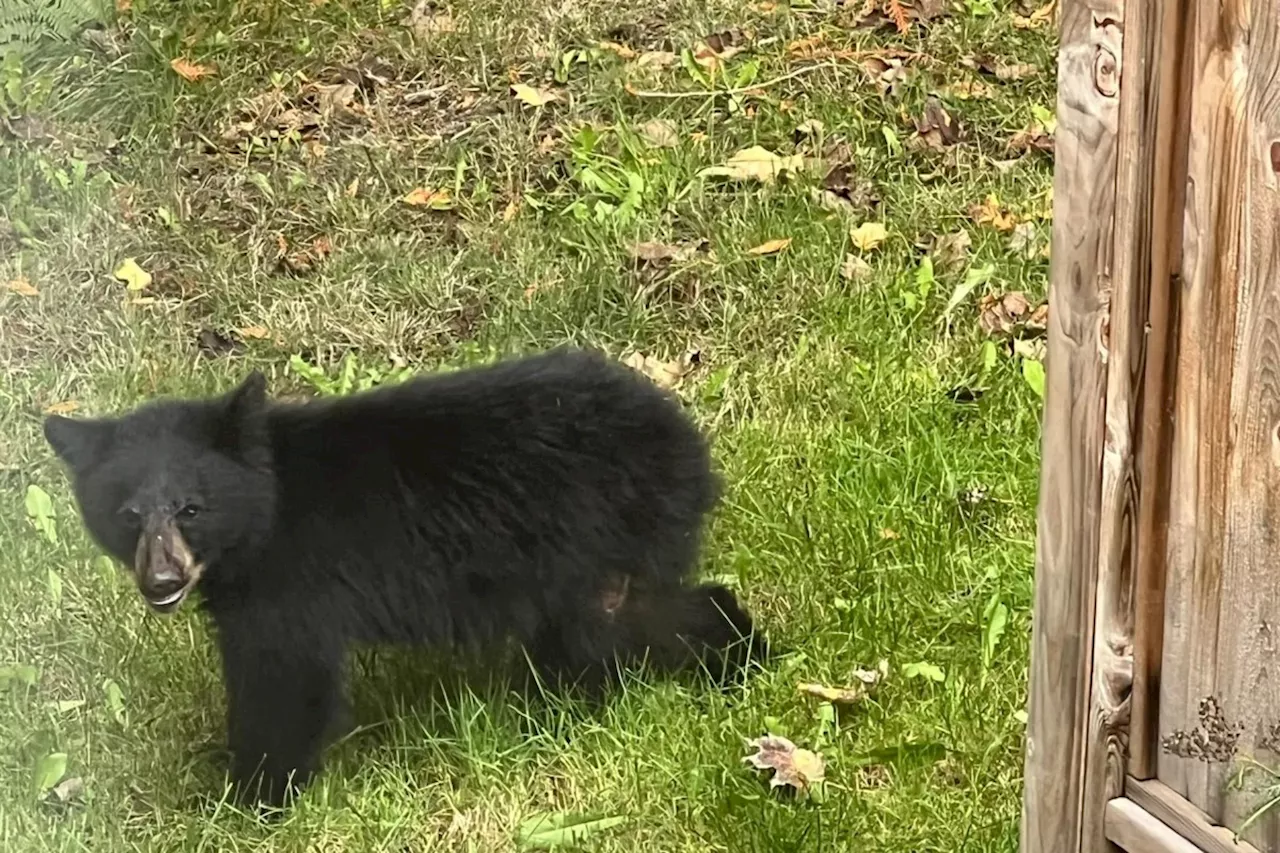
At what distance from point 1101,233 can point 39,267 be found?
63.6 inches

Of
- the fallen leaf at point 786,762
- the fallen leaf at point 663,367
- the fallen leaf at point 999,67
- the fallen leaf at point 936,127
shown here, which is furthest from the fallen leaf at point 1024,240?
the fallen leaf at point 786,762

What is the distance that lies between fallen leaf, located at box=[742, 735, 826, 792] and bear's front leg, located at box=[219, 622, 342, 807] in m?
0.70

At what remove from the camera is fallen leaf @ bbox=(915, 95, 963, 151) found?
404cm

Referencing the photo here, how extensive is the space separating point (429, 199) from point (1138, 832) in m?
1.88

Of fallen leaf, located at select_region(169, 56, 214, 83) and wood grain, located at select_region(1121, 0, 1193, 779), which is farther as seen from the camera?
fallen leaf, located at select_region(169, 56, 214, 83)

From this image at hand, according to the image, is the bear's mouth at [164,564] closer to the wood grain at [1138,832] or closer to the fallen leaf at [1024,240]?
the wood grain at [1138,832]

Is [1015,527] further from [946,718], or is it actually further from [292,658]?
[292,658]

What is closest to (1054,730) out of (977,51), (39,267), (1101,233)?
(1101,233)

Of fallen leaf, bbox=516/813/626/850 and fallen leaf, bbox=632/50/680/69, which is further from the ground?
fallen leaf, bbox=632/50/680/69

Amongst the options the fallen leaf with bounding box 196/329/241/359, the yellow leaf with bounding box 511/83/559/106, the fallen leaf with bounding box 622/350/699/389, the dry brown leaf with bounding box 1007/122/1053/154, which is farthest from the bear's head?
the dry brown leaf with bounding box 1007/122/1053/154

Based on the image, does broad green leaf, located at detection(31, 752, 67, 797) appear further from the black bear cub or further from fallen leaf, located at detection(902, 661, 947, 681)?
fallen leaf, located at detection(902, 661, 947, 681)

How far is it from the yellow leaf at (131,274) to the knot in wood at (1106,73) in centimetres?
170

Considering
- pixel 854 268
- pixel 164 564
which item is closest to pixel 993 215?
pixel 854 268

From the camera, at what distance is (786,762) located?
2514mm
